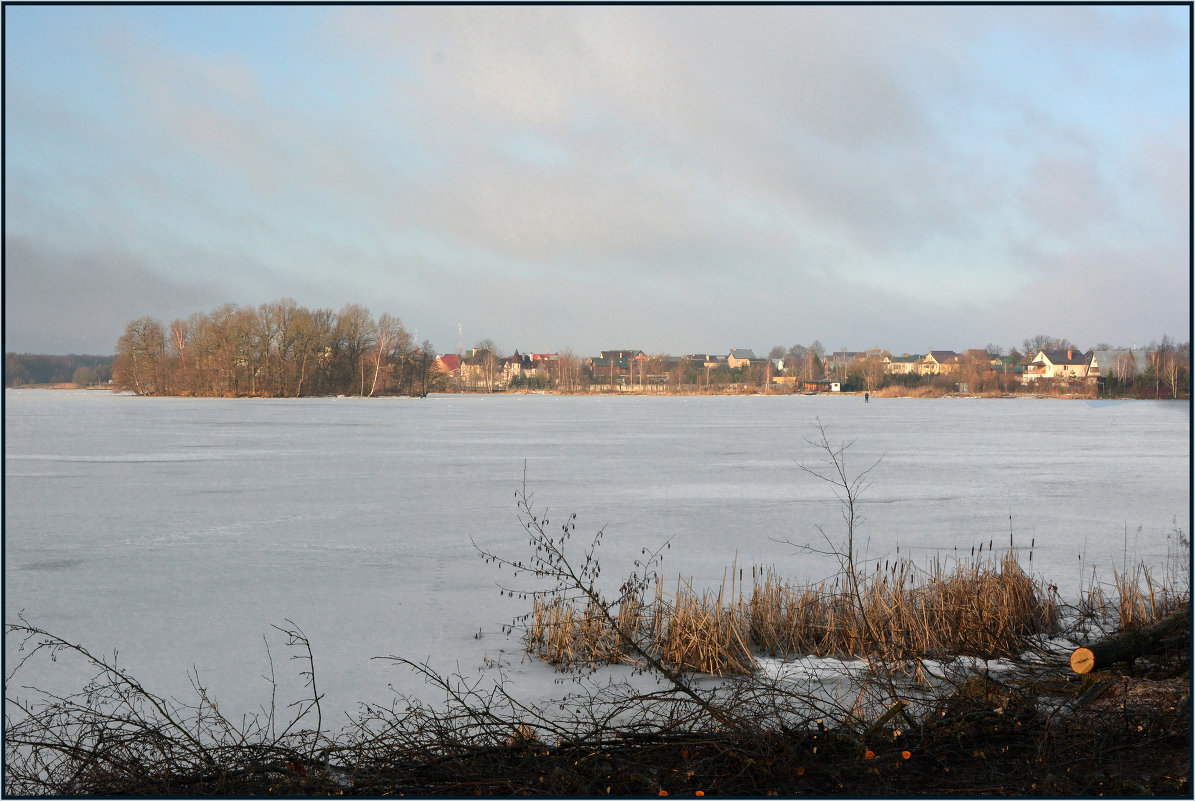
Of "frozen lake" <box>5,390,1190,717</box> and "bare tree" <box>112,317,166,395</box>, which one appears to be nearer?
"frozen lake" <box>5,390,1190,717</box>

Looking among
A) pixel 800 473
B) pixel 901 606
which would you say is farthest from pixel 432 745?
pixel 800 473

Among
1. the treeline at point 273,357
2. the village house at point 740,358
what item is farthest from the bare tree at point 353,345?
the village house at point 740,358

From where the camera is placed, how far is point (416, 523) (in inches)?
435

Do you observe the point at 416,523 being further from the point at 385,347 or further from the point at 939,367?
the point at 939,367

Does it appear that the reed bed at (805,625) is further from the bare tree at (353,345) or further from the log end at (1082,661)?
the bare tree at (353,345)

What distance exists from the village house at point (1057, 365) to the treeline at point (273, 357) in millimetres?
49226

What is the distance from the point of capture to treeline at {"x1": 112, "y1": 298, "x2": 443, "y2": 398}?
65.4m

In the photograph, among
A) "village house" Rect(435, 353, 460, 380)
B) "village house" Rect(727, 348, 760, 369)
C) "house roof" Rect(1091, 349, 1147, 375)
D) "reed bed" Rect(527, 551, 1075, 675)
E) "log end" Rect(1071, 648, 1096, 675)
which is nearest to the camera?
"log end" Rect(1071, 648, 1096, 675)

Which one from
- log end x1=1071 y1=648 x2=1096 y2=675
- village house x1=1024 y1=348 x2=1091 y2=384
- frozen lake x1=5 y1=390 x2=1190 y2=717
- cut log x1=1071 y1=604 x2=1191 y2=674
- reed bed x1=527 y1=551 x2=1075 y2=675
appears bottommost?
frozen lake x1=5 y1=390 x2=1190 y2=717

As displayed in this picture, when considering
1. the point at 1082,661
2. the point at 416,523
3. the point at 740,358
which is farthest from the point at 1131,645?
the point at 740,358

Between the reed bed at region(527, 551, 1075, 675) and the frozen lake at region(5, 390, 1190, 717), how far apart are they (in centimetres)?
38

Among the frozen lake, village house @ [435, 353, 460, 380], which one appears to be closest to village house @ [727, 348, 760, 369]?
village house @ [435, 353, 460, 380]

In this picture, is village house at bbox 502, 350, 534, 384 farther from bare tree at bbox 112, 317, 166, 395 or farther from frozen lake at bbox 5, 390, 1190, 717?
frozen lake at bbox 5, 390, 1190, 717

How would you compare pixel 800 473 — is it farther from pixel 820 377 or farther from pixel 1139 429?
pixel 820 377
